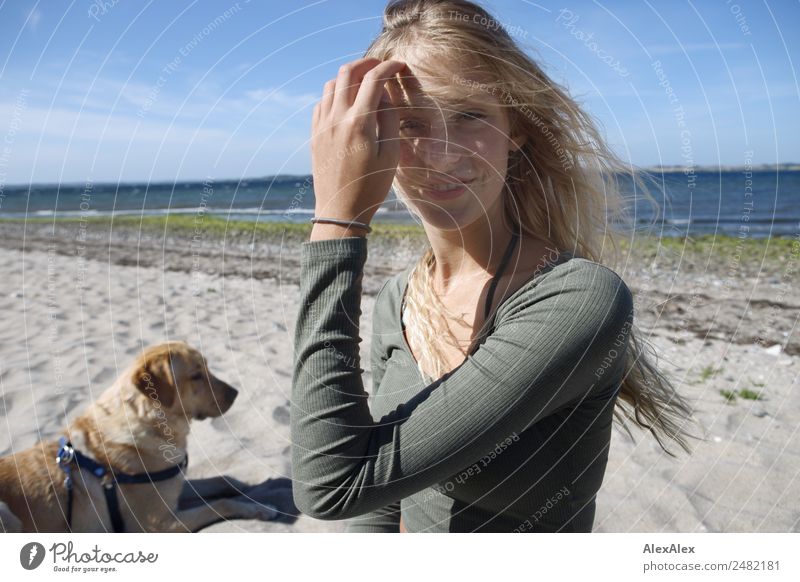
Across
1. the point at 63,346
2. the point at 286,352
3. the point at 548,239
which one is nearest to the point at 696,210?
the point at 286,352

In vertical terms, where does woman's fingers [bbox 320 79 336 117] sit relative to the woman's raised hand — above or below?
above

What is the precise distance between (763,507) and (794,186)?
28.0 meters

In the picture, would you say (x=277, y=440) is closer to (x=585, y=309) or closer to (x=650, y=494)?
(x=650, y=494)

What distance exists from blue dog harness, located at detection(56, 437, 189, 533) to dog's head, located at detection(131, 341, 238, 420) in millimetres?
329

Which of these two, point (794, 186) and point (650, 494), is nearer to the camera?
point (650, 494)

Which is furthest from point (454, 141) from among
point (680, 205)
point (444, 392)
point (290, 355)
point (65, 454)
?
point (680, 205)

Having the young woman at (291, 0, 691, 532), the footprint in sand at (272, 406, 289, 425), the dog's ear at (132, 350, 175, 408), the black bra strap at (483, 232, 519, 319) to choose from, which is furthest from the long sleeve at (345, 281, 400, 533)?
the footprint in sand at (272, 406, 289, 425)

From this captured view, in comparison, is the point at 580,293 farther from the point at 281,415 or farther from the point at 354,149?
the point at 281,415

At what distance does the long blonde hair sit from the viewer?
1691 mm

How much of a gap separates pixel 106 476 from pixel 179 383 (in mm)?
550
